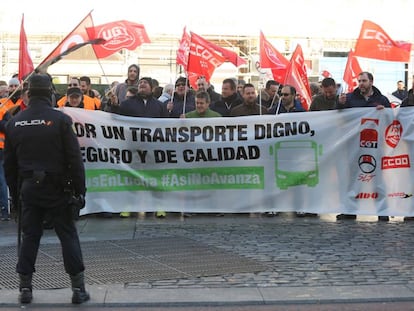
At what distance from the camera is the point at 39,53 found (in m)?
29.9

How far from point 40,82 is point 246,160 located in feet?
15.1

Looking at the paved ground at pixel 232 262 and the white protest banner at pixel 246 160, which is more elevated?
the white protest banner at pixel 246 160

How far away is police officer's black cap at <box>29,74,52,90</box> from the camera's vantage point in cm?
573

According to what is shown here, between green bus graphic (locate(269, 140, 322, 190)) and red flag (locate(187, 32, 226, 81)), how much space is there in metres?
3.16

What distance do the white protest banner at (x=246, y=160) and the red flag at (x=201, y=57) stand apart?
109 inches

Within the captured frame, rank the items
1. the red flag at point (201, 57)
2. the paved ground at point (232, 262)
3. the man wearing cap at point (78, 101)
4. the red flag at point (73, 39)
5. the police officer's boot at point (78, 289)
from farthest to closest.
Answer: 1. the red flag at point (201, 57)
2. the man wearing cap at point (78, 101)
3. the red flag at point (73, 39)
4. the paved ground at point (232, 262)
5. the police officer's boot at point (78, 289)

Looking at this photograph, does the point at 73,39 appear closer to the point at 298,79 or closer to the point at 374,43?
the point at 298,79

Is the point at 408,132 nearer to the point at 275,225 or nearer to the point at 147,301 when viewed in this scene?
the point at 275,225

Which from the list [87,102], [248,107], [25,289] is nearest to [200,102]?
[248,107]

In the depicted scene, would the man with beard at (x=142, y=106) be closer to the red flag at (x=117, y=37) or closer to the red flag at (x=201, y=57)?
the red flag at (x=201, y=57)

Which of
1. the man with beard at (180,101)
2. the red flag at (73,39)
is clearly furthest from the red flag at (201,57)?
the red flag at (73,39)

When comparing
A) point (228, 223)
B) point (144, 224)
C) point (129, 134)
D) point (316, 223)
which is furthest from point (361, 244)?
point (129, 134)

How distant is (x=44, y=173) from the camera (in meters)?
5.63

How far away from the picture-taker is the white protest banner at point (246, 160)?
9773 millimetres
